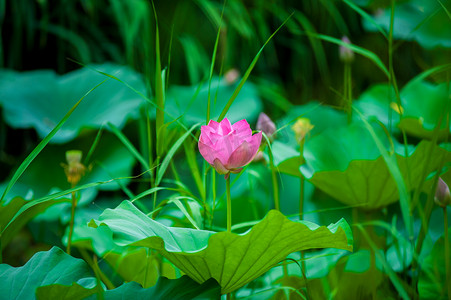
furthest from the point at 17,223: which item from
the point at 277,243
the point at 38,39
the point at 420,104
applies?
the point at 420,104

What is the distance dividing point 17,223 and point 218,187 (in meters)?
0.61

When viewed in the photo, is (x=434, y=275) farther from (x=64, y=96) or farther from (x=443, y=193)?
(x=64, y=96)

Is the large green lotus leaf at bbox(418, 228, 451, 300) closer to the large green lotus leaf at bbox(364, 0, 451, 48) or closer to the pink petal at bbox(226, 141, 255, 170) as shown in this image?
the pink petal at bbox(226, 141, 255, 170)

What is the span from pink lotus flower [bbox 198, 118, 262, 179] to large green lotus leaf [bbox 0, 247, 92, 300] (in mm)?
301

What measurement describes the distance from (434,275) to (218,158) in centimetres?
48

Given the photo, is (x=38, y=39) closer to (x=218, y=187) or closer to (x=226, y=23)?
(x=226, y=23)

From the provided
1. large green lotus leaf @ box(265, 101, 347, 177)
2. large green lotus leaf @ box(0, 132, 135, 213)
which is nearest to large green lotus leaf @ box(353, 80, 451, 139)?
large green lotus leaf @ box(265, 101, 347, 177)

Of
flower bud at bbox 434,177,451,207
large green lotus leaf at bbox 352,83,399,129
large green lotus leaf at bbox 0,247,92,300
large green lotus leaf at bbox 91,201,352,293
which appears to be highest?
large green lotus leaf at bbox 352,83,399,129

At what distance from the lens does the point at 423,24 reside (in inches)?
71.6

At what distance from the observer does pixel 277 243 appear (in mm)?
653

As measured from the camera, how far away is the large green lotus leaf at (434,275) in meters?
0.79

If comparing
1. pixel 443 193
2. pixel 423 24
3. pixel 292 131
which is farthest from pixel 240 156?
pixel 423 24

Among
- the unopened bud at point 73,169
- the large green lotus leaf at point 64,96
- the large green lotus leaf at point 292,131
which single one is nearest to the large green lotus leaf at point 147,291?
the unopened bud at point 73,169

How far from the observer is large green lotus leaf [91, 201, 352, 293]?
0.62 meters
